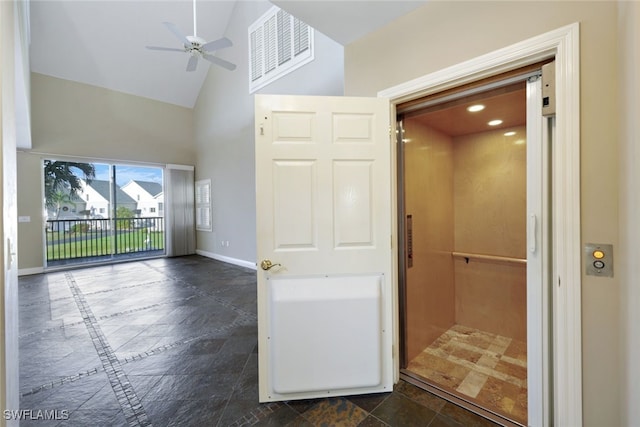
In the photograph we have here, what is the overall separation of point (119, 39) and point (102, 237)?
463cm

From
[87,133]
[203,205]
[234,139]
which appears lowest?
[203,205]

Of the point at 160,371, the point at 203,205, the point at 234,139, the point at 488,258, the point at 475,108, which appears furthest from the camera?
the point at 203,205

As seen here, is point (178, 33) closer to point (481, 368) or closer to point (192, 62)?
point (192, 62)

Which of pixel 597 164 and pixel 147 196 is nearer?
pixel 597 164

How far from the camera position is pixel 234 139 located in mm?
6246

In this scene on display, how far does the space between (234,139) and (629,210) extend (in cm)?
637

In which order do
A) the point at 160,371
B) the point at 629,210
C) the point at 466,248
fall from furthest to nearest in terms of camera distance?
1. the point at 466,248
2. the point at 160,371
3. the point at 629,210

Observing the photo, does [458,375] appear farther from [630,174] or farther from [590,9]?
[590,9]

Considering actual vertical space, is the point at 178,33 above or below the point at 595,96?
above

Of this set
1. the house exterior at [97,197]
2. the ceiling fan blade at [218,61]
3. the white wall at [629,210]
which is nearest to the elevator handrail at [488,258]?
A: the white wall at [629,210]

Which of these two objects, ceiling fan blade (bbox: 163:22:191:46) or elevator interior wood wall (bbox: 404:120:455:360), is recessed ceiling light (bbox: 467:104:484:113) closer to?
elevator interior wood wall (bbox: 404:120:455:360)

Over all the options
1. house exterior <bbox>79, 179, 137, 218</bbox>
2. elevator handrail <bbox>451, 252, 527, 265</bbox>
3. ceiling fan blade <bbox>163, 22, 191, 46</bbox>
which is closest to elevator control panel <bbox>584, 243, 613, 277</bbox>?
elevator handrail <bbox>451, 252, 527, 265</bbox>

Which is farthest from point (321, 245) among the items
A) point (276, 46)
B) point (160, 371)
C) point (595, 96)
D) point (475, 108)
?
point (276, 46)

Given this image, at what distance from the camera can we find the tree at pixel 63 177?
5.84 m
